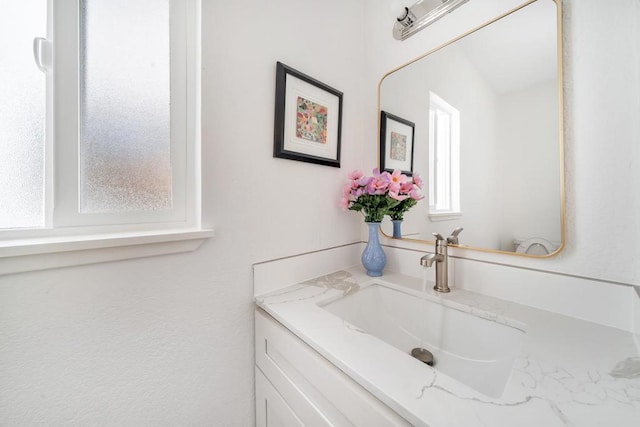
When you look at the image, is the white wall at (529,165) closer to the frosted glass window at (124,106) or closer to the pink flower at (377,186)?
the pink flower at (377,186)

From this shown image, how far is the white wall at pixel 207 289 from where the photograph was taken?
537 mm

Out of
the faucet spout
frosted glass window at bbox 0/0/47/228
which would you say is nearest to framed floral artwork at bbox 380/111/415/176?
the faucet spout

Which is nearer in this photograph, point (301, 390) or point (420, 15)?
point (301, 390)

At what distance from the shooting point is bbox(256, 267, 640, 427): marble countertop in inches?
14.3

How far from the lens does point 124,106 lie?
671 millimetres

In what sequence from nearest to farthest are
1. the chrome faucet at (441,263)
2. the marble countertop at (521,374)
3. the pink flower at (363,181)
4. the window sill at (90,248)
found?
the marble countertop at (521,374)
the window sill at (90,248)
the chrome faucet at (441,263)
the pink flower at (363,181)

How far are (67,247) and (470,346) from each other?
1115mm

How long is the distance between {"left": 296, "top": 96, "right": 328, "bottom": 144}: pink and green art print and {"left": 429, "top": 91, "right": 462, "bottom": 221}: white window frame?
46cm

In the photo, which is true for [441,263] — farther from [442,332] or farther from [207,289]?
[207,289]

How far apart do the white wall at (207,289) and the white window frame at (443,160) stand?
0.44m

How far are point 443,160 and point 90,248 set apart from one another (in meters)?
1.17

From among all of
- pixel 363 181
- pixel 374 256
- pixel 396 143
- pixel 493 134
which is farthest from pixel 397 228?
A: pixel 493 134

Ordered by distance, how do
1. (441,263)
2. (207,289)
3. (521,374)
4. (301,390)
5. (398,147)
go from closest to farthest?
(521,374), (301,390), (207,289), (441,263), (398,147)

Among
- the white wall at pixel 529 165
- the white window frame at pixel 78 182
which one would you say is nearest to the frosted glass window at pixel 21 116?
the white window frame at pixel 78 182
